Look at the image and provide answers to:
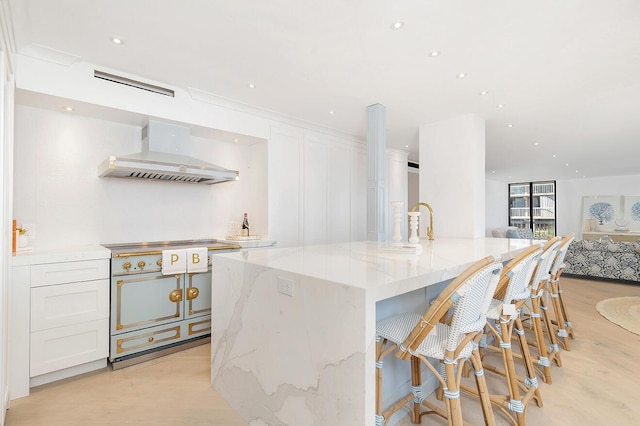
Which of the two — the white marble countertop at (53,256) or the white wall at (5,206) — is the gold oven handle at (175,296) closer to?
the white marble countertop at (53,256)

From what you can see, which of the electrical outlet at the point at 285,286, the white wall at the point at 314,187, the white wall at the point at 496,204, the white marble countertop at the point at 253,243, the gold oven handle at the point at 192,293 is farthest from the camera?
the white wall at the point at 496,204

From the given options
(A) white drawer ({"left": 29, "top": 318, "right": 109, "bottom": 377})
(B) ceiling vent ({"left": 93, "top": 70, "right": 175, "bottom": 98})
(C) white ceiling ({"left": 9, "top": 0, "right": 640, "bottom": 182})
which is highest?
(C) white ceiling ({"left": 9, "top": 0, "right": 640, "bottom": 182})

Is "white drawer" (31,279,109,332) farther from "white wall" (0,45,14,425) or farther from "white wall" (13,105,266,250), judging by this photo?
"white wall" (13,105,266,250)

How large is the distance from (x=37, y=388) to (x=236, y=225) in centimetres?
220

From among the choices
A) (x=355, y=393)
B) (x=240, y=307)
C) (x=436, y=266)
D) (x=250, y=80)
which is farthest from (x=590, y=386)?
(x=250, y=80)

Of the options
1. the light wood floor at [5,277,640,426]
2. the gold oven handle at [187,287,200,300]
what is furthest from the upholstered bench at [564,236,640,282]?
the gold oven handle at [187,287,200,300]

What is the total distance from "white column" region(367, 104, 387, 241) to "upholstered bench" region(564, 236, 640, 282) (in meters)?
4.41

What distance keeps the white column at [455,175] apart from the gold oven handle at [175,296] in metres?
3.00

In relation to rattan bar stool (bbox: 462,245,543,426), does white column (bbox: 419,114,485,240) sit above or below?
above

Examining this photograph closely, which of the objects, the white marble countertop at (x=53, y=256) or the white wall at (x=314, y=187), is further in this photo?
the white wall at (x=314, y=187)

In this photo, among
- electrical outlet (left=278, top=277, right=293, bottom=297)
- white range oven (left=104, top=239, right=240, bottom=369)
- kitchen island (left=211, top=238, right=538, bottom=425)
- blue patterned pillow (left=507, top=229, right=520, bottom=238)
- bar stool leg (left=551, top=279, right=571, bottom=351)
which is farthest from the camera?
blue patterned pillow (left=507, top=229, right=520, bottom=238)

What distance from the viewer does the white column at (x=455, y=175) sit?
3.75m

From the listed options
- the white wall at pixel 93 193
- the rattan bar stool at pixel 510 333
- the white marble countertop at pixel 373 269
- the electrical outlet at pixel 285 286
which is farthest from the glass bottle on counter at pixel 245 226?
the rattan bar stool at pixel 510 333

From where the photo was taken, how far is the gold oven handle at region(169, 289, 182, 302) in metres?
2.69
